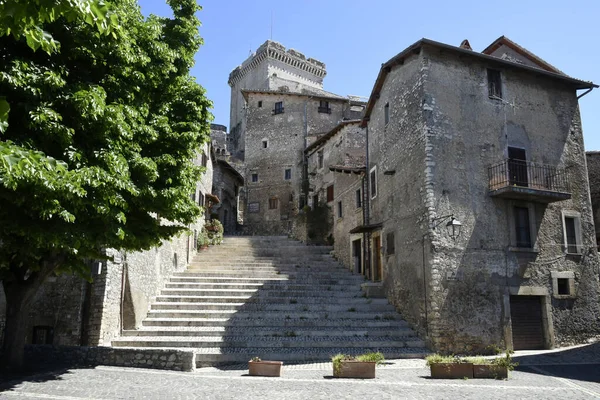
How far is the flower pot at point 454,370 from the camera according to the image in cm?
1086

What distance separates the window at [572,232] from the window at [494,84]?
5.37 m

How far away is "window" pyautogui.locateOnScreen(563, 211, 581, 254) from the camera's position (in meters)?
17.4

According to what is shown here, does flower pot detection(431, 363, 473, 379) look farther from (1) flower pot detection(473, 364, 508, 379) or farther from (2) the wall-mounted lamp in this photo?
(2) the wall-mounted lamp

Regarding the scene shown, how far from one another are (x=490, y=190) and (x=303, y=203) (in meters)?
22.8

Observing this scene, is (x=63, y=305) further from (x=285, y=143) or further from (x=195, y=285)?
(x=285, y=143)

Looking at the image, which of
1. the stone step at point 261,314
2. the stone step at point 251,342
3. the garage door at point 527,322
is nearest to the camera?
the stone step at point 251,342

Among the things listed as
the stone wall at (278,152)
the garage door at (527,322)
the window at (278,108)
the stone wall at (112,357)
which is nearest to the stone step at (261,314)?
the garage door at (527,322)

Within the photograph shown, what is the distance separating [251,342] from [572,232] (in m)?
13.2

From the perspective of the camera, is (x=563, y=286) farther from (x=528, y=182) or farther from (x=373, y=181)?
(x=373, y=181)

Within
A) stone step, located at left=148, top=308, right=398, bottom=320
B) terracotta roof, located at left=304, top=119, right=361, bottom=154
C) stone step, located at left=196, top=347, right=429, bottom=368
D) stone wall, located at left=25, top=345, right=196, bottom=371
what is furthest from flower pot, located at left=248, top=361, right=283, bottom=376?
terracotta roof, located at left=304, top=119, right=361, bottom=154

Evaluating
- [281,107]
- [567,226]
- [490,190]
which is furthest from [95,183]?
[281,107]

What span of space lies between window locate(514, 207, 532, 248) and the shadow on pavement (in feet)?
12.6

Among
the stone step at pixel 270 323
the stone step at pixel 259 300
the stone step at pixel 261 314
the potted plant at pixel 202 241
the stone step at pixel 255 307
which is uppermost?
the potted plant at pixel 202 241

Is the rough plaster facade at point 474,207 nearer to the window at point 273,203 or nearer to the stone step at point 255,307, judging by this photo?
the stone step at point 255,307
